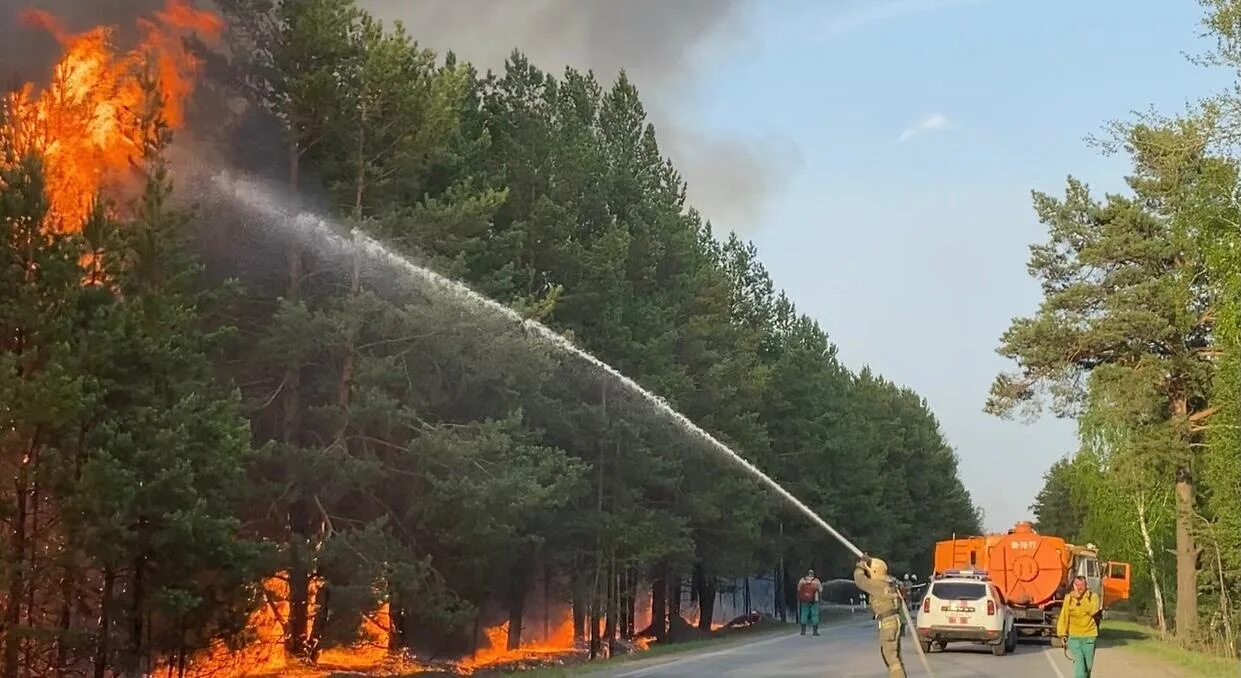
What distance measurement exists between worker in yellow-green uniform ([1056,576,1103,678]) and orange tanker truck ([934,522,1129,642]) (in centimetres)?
A: 1361

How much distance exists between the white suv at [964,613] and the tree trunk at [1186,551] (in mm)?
12319

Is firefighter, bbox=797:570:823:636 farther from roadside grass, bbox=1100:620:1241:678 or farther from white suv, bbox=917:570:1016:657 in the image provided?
white suv, bbox=917:570:1016:657

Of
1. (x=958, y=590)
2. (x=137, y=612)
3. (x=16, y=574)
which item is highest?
(x=16, y=574)

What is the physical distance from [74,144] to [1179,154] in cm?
1707

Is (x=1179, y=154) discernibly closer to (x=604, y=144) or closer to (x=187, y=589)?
(x=187, y=589)

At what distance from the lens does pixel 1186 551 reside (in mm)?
37781

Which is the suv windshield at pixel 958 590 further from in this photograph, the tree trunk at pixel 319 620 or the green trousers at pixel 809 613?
the tree trunk at pixel 319 620

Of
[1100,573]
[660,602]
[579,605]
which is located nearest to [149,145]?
[579,605]

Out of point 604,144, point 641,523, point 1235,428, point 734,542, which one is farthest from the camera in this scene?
point 734,542

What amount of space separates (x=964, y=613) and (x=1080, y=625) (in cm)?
916

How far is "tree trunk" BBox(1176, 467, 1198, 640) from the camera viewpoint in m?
36.6

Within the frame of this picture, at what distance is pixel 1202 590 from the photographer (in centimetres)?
4444

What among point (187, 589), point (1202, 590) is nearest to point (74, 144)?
point (187, 589)

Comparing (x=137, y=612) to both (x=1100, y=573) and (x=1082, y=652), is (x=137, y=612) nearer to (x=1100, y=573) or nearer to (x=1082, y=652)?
(x=1082, y=652)
